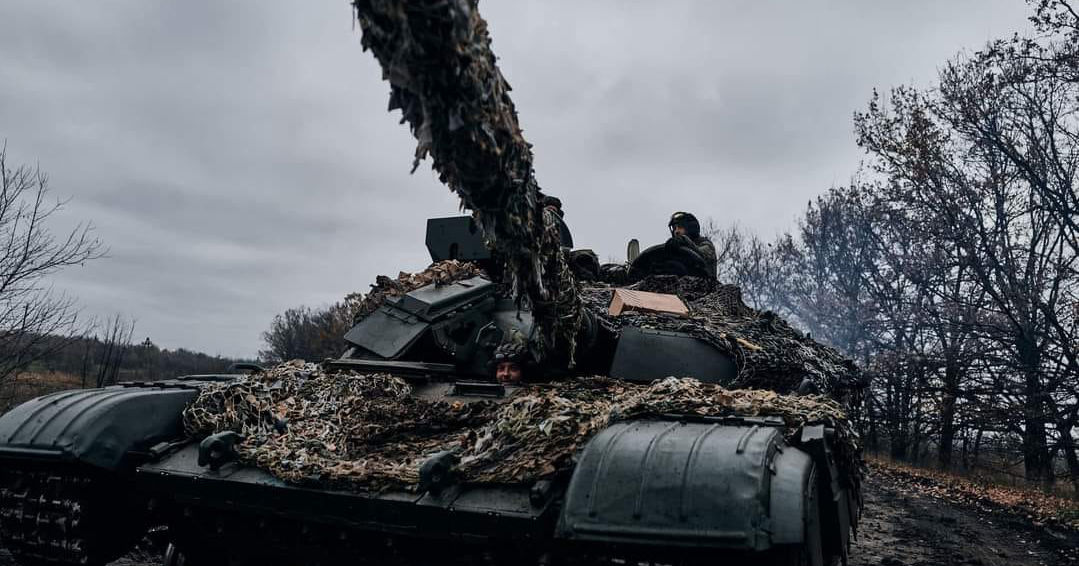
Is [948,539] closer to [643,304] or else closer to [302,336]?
[643,304]

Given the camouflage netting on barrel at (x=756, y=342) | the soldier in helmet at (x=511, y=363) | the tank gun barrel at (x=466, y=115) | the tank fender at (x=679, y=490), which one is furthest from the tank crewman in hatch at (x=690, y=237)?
the tank fender at (x=679, y=490)

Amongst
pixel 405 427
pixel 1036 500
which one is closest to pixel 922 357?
pixel 1036 500

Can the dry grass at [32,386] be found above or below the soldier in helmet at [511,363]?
below

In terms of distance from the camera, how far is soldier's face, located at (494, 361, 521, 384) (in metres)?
5.23

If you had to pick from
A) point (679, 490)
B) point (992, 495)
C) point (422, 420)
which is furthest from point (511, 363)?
point (992, 495)

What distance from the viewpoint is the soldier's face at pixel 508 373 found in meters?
5.23

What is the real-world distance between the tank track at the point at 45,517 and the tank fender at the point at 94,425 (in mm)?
197

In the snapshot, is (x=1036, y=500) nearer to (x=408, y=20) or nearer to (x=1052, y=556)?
(x=1052, y=556)

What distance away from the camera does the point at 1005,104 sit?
50.3ft

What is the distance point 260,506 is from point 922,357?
16475 millimetres

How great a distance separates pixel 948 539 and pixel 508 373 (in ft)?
22.4

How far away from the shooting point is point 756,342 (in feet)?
17.9

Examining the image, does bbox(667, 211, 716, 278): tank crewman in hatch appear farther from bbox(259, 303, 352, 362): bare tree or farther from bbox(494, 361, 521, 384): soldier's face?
bbox(259, 303, 352, 362): bare tree

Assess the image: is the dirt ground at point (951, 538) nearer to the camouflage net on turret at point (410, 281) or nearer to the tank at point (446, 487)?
the tank at point (446, 487)
